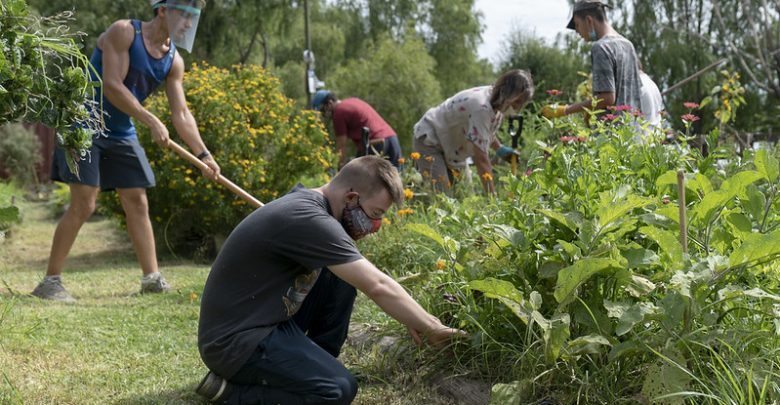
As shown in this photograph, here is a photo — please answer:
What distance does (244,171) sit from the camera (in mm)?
7230

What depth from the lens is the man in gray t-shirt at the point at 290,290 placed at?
8.96 feet

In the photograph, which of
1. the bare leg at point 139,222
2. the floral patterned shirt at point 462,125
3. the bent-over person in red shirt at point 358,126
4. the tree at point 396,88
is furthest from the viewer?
the tree at point 396,88

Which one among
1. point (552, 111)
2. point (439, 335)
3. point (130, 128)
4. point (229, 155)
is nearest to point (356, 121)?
point (229, 155)

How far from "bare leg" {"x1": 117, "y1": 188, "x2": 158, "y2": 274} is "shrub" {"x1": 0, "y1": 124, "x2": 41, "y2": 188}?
1184 cm

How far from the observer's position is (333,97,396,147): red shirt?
25.3 ft

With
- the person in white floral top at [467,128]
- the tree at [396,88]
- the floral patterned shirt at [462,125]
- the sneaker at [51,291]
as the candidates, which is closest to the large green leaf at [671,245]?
the person in white floral top at [467,128]

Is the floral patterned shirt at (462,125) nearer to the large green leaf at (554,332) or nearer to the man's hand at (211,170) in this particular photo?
the man's hand at (211,170)

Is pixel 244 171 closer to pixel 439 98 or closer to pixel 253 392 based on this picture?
pixel 253 392

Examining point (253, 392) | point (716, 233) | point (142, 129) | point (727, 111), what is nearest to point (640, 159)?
point (716, 233)

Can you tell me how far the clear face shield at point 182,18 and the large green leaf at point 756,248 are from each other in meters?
3.56

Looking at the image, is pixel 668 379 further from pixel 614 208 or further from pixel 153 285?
pixel 153 285

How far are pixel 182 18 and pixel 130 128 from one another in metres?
0.80

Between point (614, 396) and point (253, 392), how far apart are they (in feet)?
4.10

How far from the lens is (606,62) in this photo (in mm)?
4594
